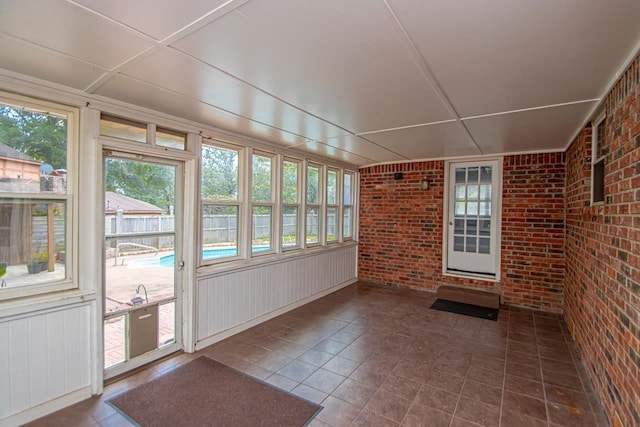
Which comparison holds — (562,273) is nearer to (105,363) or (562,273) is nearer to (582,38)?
(582,38)

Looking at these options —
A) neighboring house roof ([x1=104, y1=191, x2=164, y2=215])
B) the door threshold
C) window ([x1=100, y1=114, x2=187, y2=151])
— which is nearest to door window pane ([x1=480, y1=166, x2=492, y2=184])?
window ([x1=100, y1=114, x2=187, y2=151])

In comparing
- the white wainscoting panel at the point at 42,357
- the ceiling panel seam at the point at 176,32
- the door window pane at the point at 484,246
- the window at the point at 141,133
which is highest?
the ceiling panel seam at the point at 176,32

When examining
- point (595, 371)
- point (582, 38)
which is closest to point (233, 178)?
point (582, 38)

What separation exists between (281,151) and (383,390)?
3188 mm

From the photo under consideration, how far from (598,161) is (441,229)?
9.49 ft

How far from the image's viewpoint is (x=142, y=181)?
9.75 ft

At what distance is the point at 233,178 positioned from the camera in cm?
387

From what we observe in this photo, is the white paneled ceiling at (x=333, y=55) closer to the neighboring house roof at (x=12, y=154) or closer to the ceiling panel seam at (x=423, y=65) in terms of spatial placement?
the ceiling panel seam at (x=423, y=65)

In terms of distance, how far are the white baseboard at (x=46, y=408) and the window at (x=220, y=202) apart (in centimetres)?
151

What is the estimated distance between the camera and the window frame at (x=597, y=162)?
2.75m

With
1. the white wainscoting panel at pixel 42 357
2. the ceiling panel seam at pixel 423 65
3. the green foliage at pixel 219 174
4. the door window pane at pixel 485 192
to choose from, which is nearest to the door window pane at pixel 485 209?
the door window pane at pixel 485 192

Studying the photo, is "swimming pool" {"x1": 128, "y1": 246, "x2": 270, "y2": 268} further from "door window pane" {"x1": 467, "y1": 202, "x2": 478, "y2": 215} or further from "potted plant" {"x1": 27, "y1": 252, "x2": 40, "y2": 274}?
"door window pane" {"x1": 467, "y1": 202, "x2": 478, "y2": 215}

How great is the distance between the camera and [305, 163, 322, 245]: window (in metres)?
5.25

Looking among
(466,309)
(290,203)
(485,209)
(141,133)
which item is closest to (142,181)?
(141,133)
